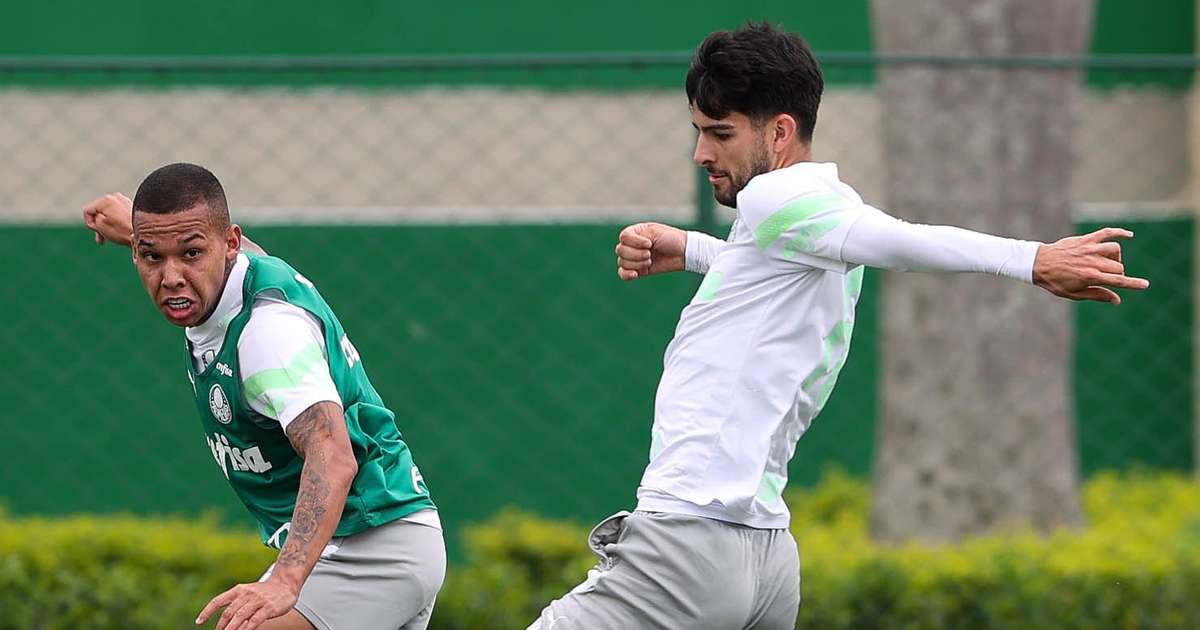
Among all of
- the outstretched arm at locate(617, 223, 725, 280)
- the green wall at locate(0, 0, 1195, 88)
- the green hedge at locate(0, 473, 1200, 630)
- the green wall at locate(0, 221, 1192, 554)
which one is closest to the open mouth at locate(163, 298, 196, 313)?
the outstretched arm at locate(617, 223, 725, 280)

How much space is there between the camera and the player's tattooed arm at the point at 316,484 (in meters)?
3.02

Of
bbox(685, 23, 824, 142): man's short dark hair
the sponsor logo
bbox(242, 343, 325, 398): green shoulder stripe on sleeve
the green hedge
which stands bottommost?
the green hedge

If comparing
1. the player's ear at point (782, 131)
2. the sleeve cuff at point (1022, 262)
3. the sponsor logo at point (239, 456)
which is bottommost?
the sponsor logo at point (239, 456)

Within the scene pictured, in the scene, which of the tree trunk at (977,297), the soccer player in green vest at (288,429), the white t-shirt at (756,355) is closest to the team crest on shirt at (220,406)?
the soccer player in green vest at (288,429)

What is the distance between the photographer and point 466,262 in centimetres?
695

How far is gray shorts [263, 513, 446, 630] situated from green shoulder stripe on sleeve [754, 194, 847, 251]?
982mm

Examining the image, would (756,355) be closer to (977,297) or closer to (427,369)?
(977,297)

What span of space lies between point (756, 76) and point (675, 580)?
0.92 m

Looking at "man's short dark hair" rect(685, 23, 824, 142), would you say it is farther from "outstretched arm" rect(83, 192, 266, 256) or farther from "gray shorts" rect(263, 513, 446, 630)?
"outstretched arm" rect(83, 192, 266, 256)

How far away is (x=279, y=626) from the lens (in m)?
3.36

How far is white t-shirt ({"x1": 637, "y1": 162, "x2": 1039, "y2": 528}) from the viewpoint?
3117mm

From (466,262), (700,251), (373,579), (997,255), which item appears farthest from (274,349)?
(466,262)

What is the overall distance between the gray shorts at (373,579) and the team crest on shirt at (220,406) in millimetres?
361

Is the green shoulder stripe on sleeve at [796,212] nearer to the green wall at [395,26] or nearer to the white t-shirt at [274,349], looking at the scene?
the white t-shirt at [274,349]
